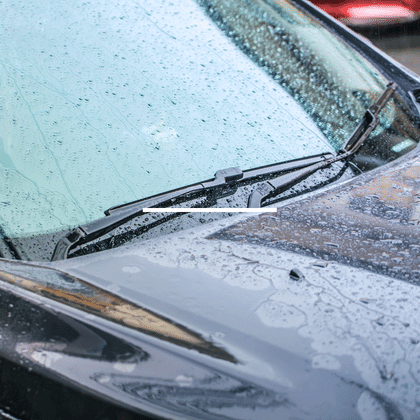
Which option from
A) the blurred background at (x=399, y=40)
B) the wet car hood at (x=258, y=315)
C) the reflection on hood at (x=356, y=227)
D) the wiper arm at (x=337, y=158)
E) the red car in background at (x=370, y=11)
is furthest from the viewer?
the blurred background at (x=399, y=40)

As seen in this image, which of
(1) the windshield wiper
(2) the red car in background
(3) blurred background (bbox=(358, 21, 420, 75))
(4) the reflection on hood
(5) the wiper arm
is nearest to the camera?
(4) the reflection on hood

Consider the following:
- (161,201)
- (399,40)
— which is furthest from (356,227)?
(399,40)

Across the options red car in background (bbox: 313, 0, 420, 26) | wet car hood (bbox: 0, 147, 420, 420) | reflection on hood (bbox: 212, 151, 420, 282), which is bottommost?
wet car hood (bbox: 0, 147, 420, 420)

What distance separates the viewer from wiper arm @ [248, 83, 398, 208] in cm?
129

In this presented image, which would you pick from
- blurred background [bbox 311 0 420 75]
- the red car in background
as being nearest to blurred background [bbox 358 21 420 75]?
blurred background [bbox 311 0 420 75]

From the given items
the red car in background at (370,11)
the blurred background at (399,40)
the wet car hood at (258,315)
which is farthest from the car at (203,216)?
the blurred background at (399,40)

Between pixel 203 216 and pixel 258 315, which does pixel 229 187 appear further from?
pixel 258 315

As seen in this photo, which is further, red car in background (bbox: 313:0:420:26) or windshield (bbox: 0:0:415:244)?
red car in background (bbox: 313:0:420:26)

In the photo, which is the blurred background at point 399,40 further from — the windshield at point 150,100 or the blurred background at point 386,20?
the windshield at point 150,100

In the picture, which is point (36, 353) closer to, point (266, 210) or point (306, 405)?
point (306, 405)

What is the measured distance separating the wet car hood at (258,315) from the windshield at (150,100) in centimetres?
21

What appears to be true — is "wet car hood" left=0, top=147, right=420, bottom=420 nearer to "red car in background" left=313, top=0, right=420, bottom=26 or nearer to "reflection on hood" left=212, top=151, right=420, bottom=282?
"reflection on hood" left=212, top=151, right=420, bottom=282

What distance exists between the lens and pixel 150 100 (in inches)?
55.5

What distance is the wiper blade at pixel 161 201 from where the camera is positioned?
110 centimetres
